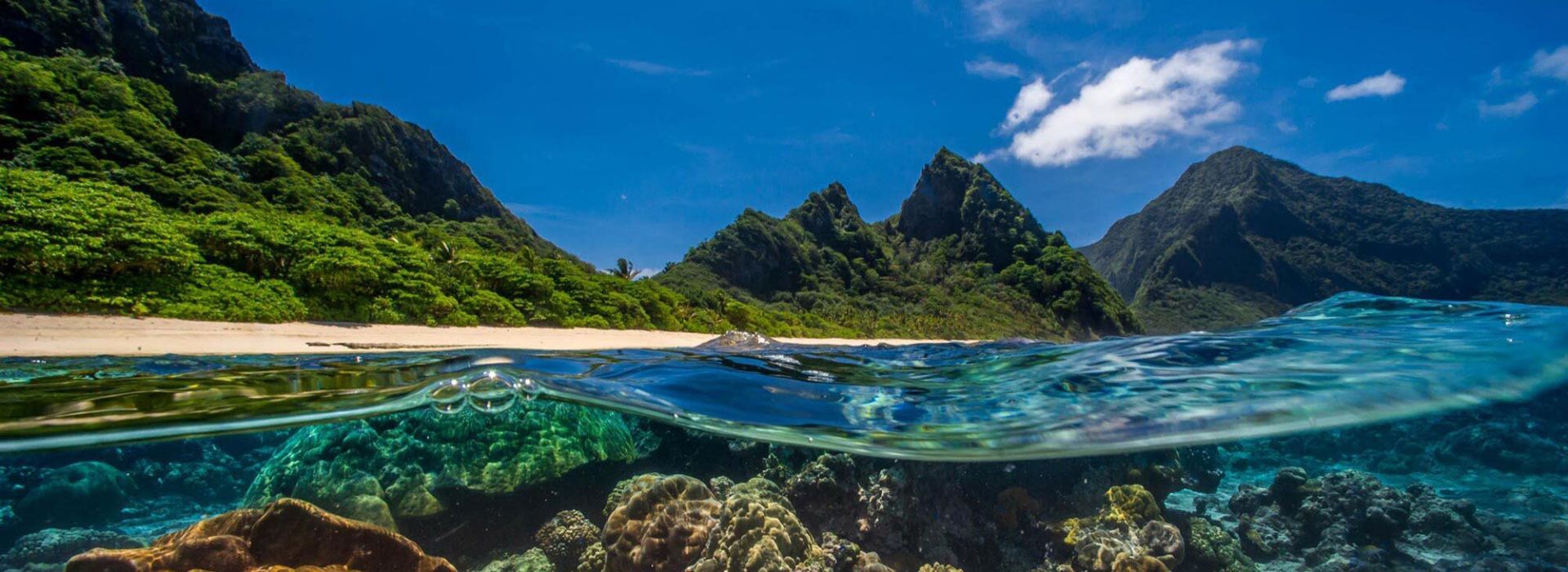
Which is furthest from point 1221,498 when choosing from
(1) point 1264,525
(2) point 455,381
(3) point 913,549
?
(2) point 455,381

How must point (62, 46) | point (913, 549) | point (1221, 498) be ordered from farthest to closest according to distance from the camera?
1. point (62, 46)
2. point (1221, 498)
3. point (913, 549)

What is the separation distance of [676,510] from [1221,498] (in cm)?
646

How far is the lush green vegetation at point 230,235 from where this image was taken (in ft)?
32.0

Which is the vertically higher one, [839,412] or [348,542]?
[839,412]

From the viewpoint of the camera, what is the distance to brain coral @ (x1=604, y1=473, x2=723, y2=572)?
5.16m

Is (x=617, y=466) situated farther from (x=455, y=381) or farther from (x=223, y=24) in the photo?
(x=223, y=24)

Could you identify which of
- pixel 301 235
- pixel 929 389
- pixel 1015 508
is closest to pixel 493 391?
pixel 929 389

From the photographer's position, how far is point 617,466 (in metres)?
7.45

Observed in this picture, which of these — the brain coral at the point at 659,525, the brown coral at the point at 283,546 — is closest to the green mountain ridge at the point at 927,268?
the brain coral at the point at 659,525

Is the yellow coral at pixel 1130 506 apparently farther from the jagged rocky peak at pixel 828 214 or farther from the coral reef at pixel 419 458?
the jagged rocky peak at pixel 828 214

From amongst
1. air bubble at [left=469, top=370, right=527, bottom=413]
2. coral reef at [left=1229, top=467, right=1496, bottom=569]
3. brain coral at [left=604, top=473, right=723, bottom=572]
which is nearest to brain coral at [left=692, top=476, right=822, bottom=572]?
brain coral at [left=604, top=473, right=723, bottom=572]

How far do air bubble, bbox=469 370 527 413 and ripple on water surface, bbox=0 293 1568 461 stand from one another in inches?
1.0

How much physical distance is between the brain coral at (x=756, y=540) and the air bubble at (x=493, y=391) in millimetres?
2865

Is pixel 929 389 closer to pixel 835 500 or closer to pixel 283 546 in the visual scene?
pixel 835 500
